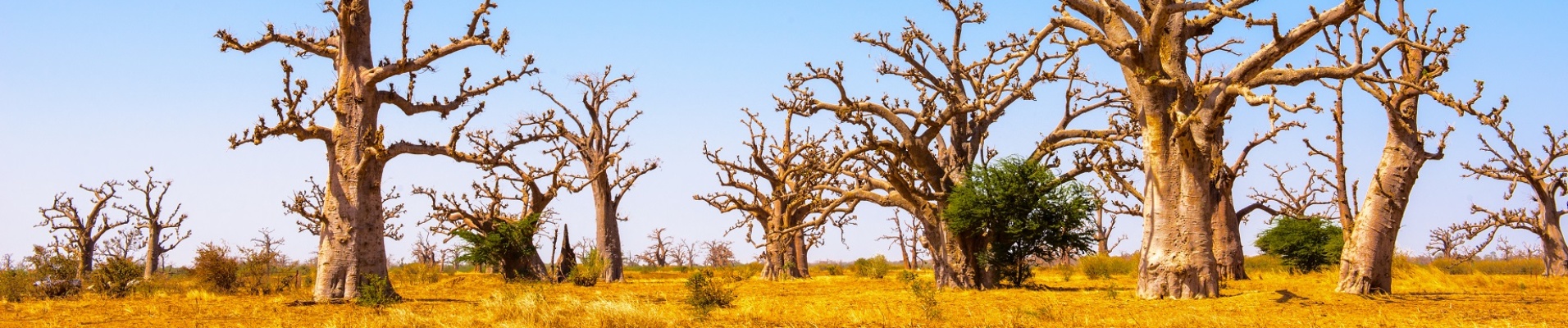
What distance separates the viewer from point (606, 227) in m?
26.8

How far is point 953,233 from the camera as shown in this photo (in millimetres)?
16250

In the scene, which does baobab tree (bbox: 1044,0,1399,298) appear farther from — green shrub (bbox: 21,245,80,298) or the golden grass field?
green shrub (bbox: 21,245,80,298)

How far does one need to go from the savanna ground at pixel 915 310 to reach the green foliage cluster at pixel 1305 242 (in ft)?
22.5

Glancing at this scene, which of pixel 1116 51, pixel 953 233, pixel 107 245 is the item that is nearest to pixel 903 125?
pixel 953 233

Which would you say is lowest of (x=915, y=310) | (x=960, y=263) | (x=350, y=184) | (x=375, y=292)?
(x=915, y=310)

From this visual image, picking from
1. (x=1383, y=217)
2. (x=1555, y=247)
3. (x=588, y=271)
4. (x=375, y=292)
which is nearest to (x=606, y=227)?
(x=588, y=271)

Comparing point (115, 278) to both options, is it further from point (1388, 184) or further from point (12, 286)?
point (1388, 184)

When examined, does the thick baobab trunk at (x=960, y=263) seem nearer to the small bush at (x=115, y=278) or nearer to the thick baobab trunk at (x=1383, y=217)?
the thick baobab trunk at (x=1383, y=217)

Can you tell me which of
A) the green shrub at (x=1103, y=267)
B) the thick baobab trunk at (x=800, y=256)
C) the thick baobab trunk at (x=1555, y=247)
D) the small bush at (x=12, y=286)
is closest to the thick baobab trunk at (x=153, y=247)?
the small bush at (x=12, y=286)

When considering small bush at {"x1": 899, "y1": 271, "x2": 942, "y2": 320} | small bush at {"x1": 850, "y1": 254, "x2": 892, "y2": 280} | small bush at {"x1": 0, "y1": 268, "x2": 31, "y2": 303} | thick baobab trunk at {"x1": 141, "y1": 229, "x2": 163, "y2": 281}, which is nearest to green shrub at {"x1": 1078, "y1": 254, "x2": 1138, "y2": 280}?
small bush at {"x1": 850, "y1": 254, "x2": 892, "y2": 280}

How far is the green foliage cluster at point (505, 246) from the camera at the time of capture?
2361 centimetres

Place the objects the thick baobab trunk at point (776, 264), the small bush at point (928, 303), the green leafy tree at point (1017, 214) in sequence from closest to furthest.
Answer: the small bush at point (928, 303)
the green leafy tree at point (1017, 214)
the thick baobab trunk at point (776, 264)

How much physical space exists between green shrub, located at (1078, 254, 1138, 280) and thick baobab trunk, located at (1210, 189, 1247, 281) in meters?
3.73

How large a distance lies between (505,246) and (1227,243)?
48.4ft
